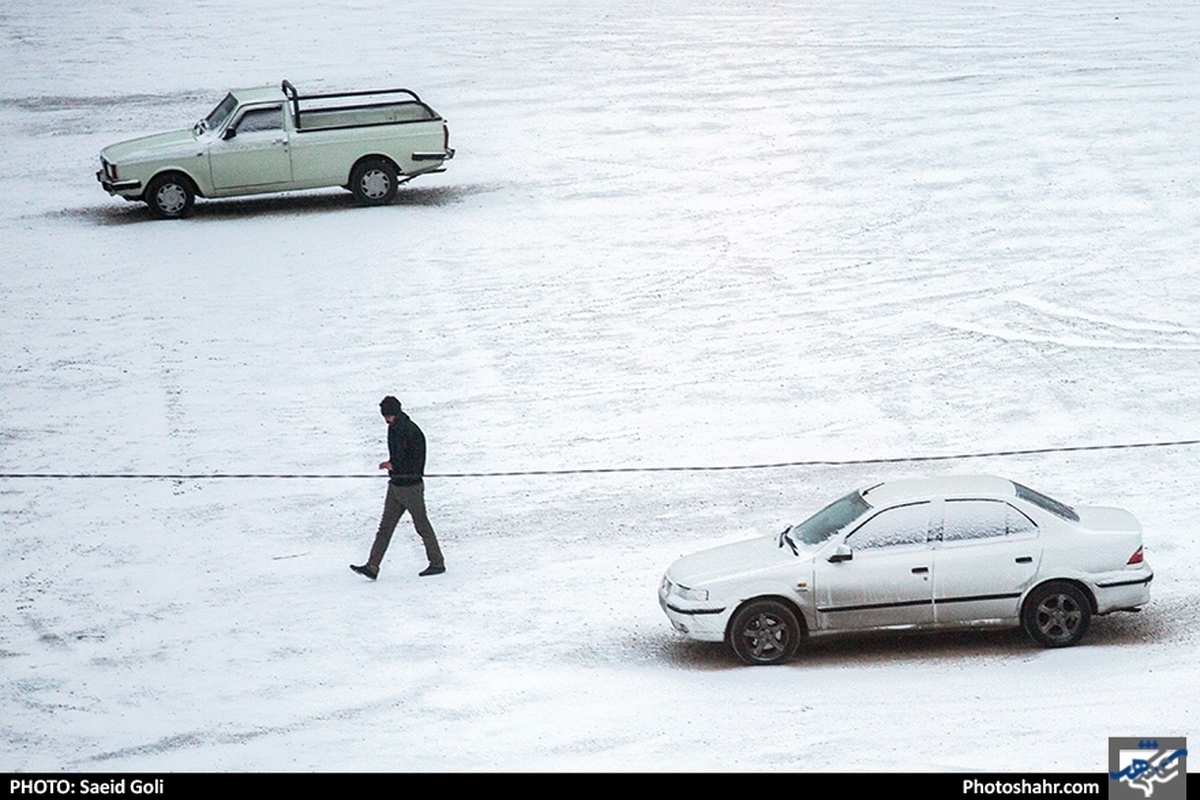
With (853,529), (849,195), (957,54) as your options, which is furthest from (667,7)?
(853,529)

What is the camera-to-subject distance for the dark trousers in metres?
13.2

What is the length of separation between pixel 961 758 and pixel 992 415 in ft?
24.9

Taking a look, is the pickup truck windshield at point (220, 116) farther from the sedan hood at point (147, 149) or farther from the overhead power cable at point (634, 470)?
the overhead power cable at point (634, 470)

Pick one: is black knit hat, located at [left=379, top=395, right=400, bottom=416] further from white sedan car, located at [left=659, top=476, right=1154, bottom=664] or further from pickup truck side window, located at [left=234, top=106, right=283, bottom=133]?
pickup truck side window, located at [left=234, top=106, right=283, bottom=133]

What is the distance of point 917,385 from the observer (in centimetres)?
1747

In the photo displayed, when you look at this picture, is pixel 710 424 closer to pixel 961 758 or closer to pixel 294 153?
pixel 961 758

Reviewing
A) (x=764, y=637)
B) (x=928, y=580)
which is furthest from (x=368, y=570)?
(x=928, y=580)

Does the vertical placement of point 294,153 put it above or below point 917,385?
above

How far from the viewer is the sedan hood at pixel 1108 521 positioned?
38.3ft

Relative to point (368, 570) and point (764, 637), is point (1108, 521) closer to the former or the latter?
point (764, 637)

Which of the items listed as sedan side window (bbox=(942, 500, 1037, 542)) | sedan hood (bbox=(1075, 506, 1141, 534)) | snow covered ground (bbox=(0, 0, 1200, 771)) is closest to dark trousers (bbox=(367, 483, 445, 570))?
snow covered ground (bbox=(0, 0, 1200, 771))

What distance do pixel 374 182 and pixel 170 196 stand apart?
2851 millimetres

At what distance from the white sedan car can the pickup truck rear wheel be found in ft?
43.5
